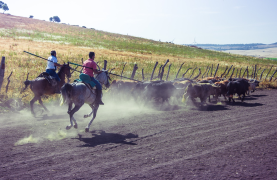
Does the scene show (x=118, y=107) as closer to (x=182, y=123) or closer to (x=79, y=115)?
(x=79, y=115)

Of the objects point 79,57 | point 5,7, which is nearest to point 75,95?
point 79,57

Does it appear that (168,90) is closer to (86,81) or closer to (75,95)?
(86,81)

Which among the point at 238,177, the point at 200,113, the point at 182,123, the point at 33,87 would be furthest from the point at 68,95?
the point at 200,113

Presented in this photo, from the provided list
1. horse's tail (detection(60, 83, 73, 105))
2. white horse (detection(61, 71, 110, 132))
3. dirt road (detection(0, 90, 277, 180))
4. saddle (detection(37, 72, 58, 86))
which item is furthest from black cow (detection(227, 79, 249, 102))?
horse's tail (detection(60, 83, 73, 105))

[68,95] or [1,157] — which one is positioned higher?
[68,95]

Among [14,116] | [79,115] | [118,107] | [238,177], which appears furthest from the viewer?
[118,107]

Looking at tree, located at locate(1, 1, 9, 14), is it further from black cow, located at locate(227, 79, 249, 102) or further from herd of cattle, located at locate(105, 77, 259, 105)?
black cow, located at locate(227, 79, 249, 102)

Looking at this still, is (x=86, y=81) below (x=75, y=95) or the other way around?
the other way around

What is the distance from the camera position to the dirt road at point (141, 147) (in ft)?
17.4

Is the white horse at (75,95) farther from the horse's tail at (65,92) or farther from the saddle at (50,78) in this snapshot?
the saddle at (50,78)

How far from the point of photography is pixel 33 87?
10656 mm

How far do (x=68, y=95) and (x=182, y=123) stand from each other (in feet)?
14.8

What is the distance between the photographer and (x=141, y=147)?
679 cm

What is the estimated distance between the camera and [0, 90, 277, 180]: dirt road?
529cm
